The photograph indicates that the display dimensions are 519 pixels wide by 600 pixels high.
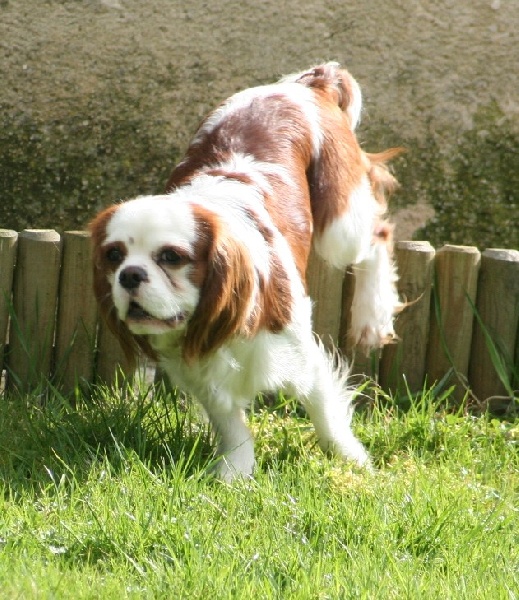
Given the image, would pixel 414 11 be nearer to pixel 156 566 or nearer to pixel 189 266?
pixel 189 266

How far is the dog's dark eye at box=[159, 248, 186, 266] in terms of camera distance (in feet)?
11.8

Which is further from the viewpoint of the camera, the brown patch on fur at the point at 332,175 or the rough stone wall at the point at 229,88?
the rough stone wall at the point at 229,88

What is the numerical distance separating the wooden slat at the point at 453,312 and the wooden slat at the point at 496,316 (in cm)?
4

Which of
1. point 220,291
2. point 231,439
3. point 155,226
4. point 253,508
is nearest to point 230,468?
point 231,439

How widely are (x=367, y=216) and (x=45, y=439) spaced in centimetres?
163

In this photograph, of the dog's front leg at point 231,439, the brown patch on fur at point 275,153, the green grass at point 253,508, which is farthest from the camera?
the brown patch on fur at point 275,153

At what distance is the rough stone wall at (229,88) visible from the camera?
5422 mm

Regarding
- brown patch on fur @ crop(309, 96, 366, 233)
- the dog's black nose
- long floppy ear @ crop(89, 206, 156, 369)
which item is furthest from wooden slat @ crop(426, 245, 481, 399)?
the dog's black nose

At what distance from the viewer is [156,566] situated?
10.0 feet

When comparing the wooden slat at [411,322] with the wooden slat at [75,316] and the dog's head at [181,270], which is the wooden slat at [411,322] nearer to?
the dog's head at [181,270]

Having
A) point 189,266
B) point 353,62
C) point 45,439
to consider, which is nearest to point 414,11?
point 353,62

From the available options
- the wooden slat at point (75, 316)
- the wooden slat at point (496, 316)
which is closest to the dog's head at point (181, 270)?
the wooden slat at point (75, 316)

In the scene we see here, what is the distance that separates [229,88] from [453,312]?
1.65 m

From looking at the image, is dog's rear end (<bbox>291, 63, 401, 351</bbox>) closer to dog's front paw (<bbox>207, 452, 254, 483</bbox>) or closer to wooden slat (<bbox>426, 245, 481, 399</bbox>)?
wooden slat (<bbox>426, 245, 481, 399</bbox>)
